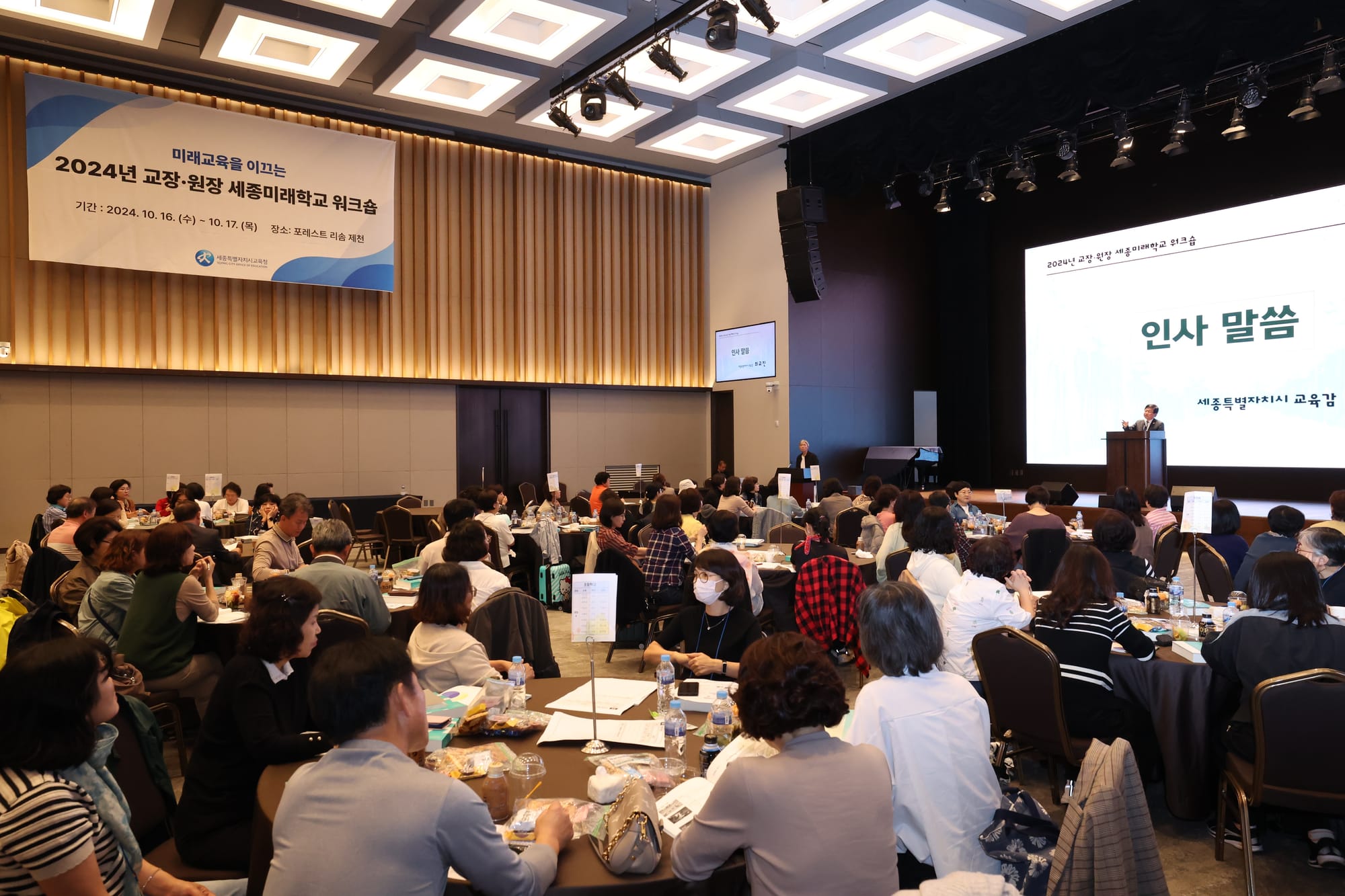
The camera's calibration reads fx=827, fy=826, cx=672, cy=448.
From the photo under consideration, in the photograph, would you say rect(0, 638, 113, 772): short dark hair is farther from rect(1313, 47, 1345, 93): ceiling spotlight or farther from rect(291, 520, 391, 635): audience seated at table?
rect(1313, 47, 1345, 93): ceiling spotlight

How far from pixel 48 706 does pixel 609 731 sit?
56.3 inches

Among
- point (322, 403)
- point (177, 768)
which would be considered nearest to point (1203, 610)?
point (177, 768)

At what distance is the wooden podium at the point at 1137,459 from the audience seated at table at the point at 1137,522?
3390 millimetres

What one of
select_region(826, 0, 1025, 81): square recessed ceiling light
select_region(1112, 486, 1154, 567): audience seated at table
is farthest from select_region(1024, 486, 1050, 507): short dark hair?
select_region(826, 0, 1025, 81): square recessed ceiling light

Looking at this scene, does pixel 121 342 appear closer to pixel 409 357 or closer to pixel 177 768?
pixel 409 357

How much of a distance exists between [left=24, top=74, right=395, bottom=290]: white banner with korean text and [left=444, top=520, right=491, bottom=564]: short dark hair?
30.3 ft

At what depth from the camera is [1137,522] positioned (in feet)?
21.8

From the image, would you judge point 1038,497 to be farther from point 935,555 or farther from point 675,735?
point 675,735

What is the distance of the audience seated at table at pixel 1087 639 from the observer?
133 inches

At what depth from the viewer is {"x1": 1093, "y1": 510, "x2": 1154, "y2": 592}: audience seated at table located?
4.55 metres

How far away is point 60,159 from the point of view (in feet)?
33.8

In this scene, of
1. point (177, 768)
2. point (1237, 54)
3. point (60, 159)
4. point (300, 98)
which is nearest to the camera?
point (177, 768)

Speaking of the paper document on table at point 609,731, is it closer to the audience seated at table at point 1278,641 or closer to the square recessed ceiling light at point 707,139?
the audience seated at table at point 1278,641

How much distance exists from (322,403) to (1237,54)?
38.6ft
